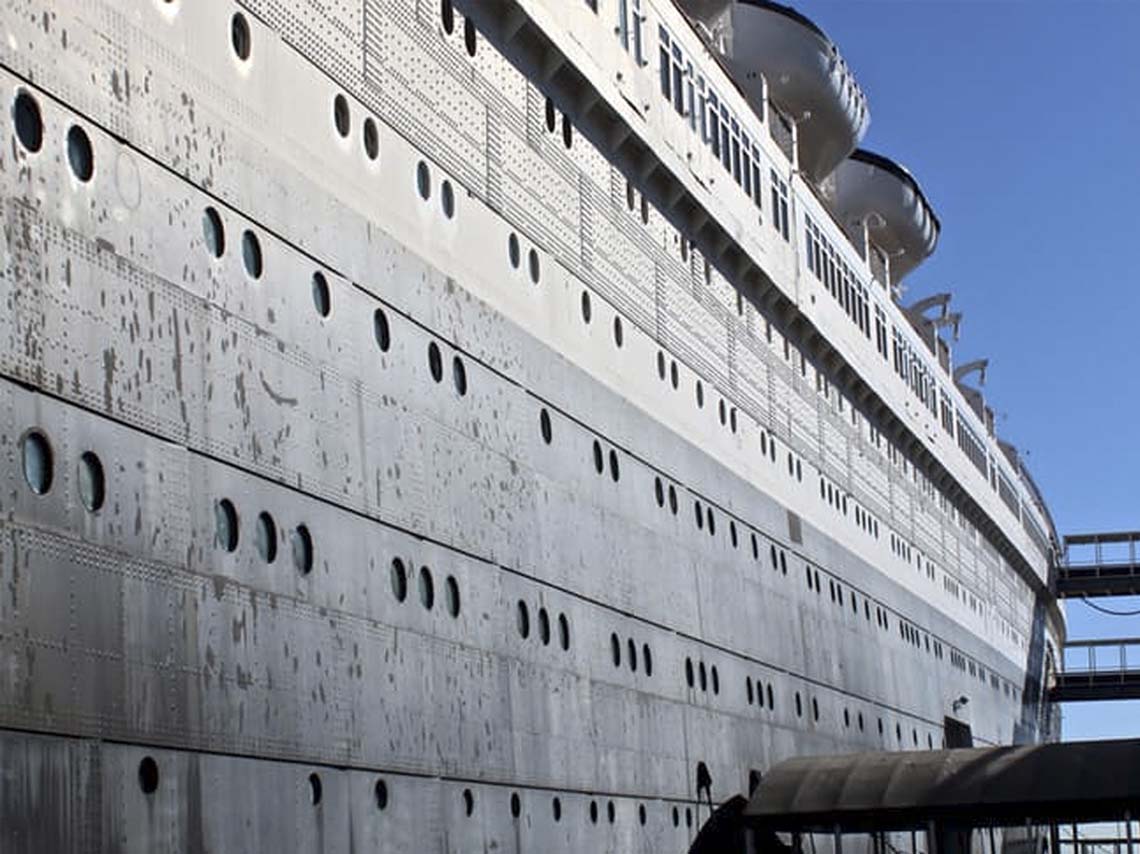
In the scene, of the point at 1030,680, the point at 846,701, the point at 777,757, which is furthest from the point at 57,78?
the point at 1030,680

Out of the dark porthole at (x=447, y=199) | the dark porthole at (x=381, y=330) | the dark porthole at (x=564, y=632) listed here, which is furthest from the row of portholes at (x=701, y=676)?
the dark porthole at (x=381, y=330)

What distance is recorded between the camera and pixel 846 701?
2523 cm

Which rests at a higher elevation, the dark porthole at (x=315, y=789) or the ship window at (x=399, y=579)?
the ship window at (x=399, y=579)

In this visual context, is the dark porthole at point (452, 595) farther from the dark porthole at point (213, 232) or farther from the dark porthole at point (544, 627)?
the dark porthole at point (213, 232)

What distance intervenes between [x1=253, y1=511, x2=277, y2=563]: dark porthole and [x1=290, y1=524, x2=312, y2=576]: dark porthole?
8.3 inches

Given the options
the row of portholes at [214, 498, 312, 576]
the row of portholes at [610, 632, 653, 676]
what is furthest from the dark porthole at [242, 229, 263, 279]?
the row of portholes at [610, 632, 653, 676]

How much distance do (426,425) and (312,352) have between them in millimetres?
1733

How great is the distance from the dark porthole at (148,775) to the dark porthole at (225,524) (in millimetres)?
1374

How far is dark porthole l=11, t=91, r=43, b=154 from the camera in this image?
28.6ft

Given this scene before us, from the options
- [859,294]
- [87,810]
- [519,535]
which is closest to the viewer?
[87,810]

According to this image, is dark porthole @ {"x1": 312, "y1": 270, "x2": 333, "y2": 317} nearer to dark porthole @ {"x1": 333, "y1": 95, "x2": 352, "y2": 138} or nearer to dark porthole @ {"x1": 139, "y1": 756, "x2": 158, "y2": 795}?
dark porthole @ {"x1": 333, "y1": 95, "x2": 352, "y2": 138}

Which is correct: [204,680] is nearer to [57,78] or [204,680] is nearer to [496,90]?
[57,78]

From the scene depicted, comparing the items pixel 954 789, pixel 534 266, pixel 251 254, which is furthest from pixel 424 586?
pixel 954 789

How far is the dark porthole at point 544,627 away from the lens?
14.3 meters
